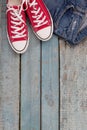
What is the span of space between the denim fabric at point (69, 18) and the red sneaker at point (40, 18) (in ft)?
0.10

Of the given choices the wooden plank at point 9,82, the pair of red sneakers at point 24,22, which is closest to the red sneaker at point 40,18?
the pair of red sneakers at point 24,22

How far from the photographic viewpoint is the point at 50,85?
1.83 m

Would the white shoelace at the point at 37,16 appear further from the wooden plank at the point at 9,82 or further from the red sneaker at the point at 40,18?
the wooden plank at the point at 9,82

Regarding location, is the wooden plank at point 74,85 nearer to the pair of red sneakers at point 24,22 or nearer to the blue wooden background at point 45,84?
the blue wooden background at point 45,84

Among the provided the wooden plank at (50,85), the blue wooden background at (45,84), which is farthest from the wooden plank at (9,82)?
the wooden plank at (50,85)

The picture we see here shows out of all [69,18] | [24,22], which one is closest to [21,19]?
[24,22]

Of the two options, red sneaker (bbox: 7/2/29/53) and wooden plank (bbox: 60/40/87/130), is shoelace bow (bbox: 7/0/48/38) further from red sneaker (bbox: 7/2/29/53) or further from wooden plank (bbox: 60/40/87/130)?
wooden plank (bbox: 60/40/87/130)

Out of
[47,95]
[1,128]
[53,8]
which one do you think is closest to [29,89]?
[47,95]

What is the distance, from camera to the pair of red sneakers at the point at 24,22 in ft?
5.82

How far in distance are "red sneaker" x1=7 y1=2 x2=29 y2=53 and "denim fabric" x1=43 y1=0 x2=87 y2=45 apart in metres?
0.12

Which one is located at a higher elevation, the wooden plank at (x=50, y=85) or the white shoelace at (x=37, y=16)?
the white shoelace at (x=37, y=16)

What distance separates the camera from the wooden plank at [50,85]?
183cm

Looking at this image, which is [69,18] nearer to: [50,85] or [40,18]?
[40,18]

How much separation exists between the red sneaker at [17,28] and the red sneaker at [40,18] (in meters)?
0.04
